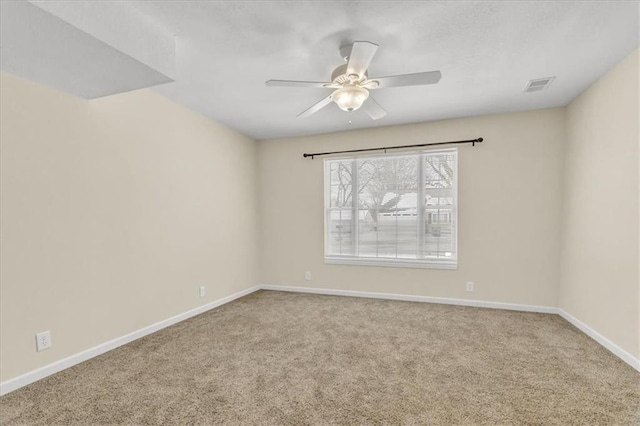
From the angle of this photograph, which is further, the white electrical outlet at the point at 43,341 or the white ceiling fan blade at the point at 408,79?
the white electrical outlet at the point at 43,341

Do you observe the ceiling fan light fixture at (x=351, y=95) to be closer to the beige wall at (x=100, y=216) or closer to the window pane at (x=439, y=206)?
the beige wall at (x=100, y=216)

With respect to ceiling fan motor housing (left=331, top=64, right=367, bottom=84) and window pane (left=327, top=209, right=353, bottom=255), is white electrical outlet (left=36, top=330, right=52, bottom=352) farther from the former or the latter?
window pane (left=327, top=209, right=353, bottom=255)

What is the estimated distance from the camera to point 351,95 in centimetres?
236

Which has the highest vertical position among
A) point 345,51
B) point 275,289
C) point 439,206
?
point 345,51

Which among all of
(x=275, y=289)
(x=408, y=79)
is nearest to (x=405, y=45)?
(x=408, y=79)

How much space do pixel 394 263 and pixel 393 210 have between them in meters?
0.74

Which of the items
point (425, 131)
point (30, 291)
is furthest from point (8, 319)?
point (425, 131)

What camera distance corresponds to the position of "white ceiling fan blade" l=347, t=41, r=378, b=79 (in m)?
1.83

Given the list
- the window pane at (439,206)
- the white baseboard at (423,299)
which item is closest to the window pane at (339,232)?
the white baseboard at (423,299)

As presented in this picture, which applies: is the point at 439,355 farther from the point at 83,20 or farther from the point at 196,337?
the point at 83,20

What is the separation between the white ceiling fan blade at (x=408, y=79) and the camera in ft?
6.63

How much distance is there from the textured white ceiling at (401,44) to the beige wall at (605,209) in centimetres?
24

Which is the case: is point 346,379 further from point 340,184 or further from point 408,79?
point 340,184

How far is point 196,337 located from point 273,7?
2.85 m
